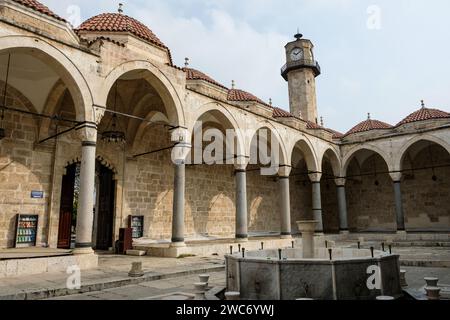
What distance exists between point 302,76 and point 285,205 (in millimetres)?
A: 13118

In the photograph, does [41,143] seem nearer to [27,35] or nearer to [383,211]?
[27,35]

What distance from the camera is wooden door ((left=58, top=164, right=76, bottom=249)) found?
32.2 feet

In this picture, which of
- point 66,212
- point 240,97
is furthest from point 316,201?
point 66,212

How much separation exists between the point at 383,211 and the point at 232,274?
1719cm

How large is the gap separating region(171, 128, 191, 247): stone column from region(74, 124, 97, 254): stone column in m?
2.62

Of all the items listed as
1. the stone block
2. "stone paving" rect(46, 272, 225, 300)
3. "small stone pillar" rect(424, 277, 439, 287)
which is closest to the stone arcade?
the stone block

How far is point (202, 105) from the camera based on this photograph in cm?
1098

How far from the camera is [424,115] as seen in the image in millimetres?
16906

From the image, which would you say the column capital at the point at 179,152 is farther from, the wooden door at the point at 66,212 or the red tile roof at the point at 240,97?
the red tile roof at the point at 240,97

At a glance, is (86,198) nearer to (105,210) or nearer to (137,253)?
(137,253)

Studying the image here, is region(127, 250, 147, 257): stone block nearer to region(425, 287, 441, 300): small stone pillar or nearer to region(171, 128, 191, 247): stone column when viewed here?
region(171, 128, 191, 247): stone column

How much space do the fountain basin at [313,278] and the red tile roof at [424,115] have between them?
46.5ft

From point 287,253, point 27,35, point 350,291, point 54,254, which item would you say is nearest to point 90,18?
point 27,35
